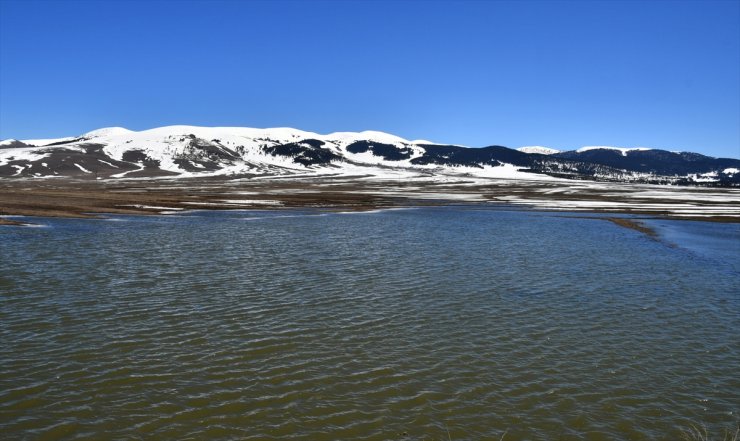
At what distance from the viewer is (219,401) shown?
1242cm

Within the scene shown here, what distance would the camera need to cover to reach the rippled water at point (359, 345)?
38.7 feet

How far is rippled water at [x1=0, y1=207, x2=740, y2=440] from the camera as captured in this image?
38.7ft

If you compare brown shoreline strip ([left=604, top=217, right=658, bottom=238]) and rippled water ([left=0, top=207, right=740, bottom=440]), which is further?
brown shoreline strip ([left=604, top=217, right=658, bottom=238])

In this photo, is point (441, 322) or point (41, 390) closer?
point (41, 390)

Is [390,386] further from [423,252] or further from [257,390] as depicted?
[423,252]

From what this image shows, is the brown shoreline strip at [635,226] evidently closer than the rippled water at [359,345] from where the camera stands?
No

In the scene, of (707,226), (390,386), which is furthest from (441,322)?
(707,226)

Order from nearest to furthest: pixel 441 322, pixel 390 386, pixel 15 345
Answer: pixel 390 386 → pixel 15 345 → pixel 441 322

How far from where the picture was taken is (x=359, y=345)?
1652cm

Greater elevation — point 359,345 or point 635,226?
point 359,345

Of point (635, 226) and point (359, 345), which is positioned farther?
point (635, 226)

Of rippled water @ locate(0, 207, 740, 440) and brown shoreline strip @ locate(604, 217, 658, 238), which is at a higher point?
rippled water @ locate(0, 207, 740, 440)

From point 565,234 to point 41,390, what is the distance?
4442 cm

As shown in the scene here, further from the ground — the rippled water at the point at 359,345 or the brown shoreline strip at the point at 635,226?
the rippled water at the point at 359,345
